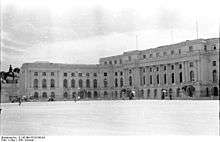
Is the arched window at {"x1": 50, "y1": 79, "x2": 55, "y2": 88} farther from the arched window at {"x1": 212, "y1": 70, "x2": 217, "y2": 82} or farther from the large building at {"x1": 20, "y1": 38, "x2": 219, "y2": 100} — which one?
the arched window at {"x1": 212, "y1": 70, "x2": 217, "y2": 82}

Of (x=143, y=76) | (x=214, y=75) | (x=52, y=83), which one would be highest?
(x=143, y=76)

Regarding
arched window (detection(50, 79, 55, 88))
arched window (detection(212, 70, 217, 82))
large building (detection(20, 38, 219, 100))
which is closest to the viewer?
arched window (detection(212, 70, 217, 82))

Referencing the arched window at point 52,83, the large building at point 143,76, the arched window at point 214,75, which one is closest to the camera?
the arched window at point 214,75

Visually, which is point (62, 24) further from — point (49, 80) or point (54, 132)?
point (49, 80)

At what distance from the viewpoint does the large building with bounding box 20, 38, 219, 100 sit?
64.5 m

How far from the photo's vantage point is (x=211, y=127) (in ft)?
40.1

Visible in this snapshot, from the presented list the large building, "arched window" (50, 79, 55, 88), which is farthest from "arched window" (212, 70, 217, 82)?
"arched window" (50, 79, 55, 88)

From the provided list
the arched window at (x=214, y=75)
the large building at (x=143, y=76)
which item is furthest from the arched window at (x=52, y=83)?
the arched window at (x=214, y=75)

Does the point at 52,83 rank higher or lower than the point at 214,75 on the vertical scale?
lower

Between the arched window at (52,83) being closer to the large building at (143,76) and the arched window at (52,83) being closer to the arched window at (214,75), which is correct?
the large building at (143,76)

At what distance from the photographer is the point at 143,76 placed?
7975cm

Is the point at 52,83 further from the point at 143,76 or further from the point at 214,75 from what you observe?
the point at 214,75

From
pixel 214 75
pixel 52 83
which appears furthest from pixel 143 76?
pixel 52 83

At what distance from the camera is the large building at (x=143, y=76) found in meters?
64.5
